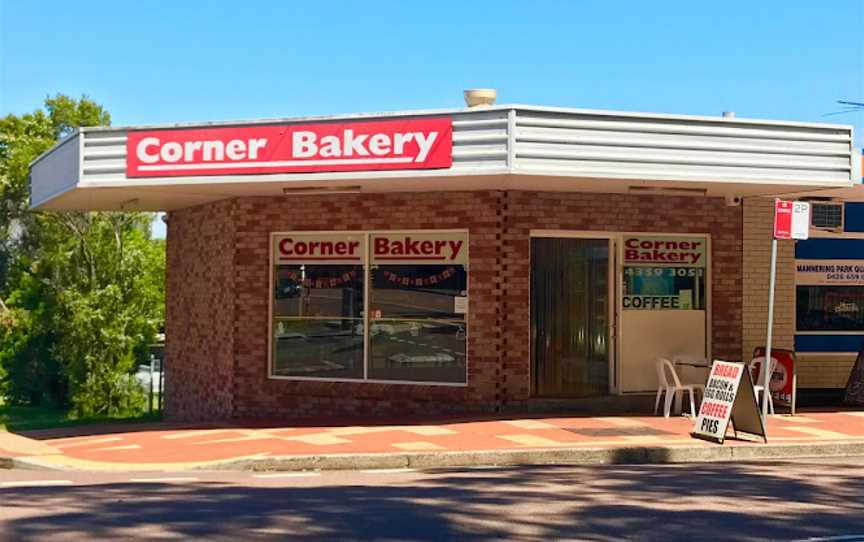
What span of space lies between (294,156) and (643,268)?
5.48 metres

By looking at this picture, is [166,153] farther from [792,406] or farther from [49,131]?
[49,131]

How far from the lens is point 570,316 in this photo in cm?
1494

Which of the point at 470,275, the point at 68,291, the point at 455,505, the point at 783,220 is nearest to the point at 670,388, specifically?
the point at 783,220

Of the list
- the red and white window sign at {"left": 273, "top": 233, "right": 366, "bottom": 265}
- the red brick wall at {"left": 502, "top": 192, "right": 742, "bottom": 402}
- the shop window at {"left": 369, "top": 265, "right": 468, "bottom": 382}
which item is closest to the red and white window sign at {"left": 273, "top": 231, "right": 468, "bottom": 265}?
the red and white window sign at {"left": 273, "top": 233, "right": 366, "bottom": 265}

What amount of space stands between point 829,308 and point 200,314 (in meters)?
10.2

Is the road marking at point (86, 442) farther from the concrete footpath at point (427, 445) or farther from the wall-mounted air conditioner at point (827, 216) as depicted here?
the wall-mounted air conditioner at point (827, 216)

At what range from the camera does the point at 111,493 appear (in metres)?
8.56

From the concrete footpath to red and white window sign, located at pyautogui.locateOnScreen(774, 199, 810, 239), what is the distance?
247cm

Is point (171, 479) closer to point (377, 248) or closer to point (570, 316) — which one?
point (377, 248)

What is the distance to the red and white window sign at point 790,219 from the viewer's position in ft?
41.0

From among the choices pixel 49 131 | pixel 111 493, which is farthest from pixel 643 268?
pixel 49 131

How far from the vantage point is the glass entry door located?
14742 millimetres

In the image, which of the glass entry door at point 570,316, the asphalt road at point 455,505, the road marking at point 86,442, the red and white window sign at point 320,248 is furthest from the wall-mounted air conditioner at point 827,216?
the road marking at point 86,442

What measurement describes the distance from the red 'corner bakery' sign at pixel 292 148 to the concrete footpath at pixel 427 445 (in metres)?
3.37
